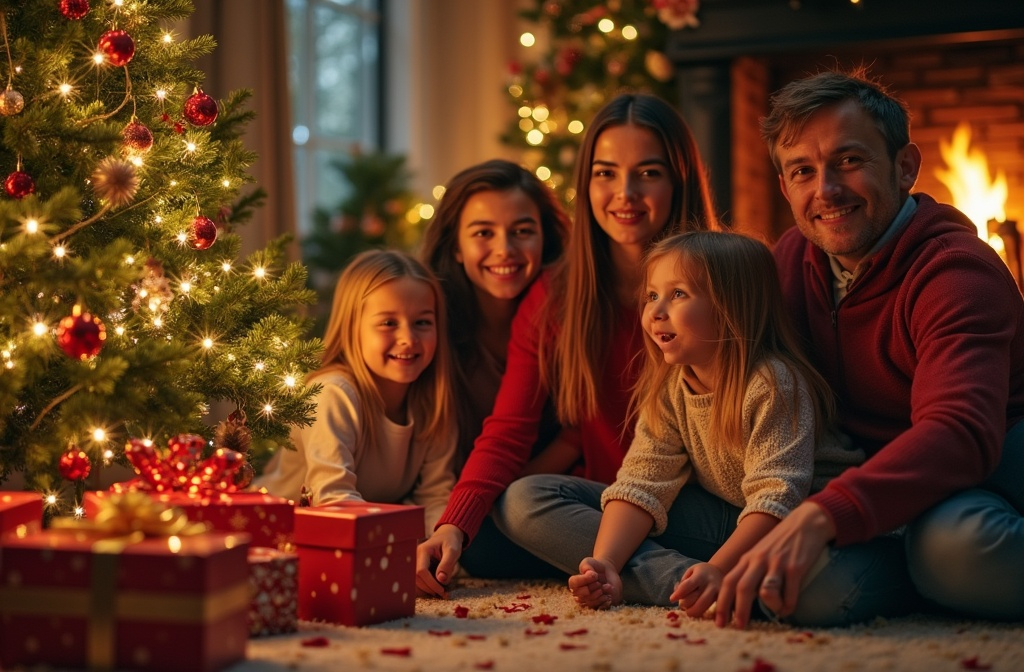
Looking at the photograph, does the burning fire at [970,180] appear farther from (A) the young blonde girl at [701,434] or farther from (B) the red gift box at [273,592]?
(B) the red gift box at [273,592]

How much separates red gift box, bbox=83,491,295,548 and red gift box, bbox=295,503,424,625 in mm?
32

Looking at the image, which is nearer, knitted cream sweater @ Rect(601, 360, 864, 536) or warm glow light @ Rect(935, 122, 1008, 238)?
knitted cream sweater @ Rect(601, 360, 864, 536)

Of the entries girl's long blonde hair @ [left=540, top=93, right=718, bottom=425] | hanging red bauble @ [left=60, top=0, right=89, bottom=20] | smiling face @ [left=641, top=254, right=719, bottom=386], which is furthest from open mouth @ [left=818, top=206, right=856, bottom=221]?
hanging red bauble @ [left=60, top=0, right=89, bottom=20]

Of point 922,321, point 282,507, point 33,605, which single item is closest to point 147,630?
point 33,605

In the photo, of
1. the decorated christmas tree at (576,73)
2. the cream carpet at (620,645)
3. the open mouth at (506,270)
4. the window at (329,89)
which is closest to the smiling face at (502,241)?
the open mouth at (506,270)

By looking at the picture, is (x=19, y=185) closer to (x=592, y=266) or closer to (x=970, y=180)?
(x=592, y=266)

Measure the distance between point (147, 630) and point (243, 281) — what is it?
849 mm

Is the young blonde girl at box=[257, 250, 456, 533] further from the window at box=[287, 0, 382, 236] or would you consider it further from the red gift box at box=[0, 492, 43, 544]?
the window at box=[287, 0, 382, 236]

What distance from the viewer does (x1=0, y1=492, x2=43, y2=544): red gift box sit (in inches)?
61.5

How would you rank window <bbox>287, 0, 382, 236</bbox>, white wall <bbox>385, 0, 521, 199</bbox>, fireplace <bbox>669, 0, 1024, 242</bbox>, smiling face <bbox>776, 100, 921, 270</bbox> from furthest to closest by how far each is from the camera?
white wall <bbox>385, 0, 521, 199</bbox>, window <bbox>287, 0, 382, 236</bbox>, fireplace <bbox>669, 0, 1024, 242</bbox>, smiling face <bbox>776, 100, 921, 270</bbox>

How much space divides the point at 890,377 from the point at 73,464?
1335 millimetres

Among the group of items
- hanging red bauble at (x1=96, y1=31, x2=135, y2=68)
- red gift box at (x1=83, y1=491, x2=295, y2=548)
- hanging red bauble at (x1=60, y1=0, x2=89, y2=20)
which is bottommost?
red gift box at (x1=83, y1=491, x2=295, y2=548)

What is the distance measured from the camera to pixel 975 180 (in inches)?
151

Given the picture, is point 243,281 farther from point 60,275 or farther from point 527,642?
point 527,642
